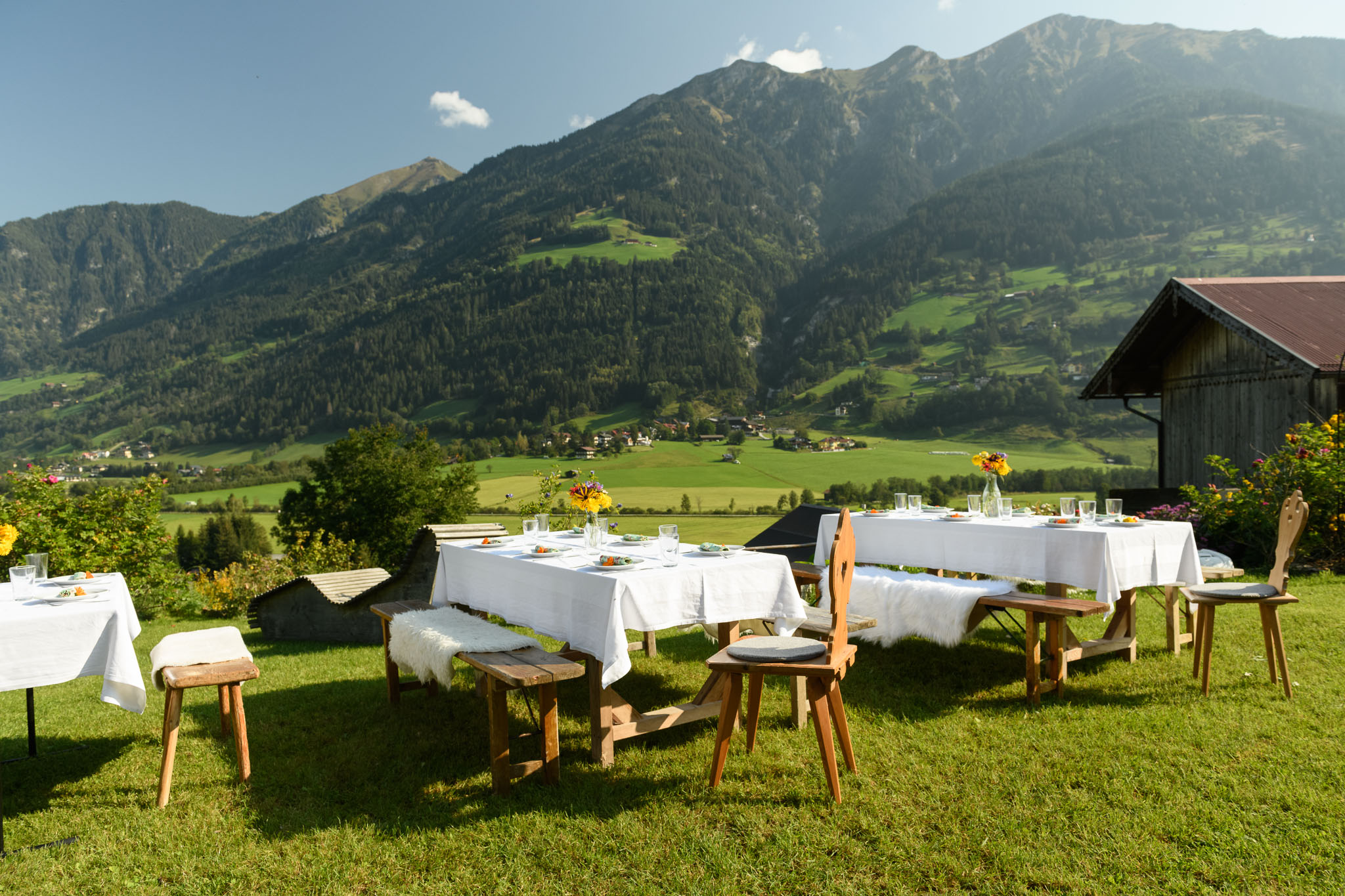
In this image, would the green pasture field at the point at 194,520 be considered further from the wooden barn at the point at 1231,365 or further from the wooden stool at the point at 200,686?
the wooden stool at the point at 200,686

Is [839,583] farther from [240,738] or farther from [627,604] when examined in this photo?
[240,738]

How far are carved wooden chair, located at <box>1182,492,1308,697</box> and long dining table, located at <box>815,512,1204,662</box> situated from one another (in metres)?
0.37

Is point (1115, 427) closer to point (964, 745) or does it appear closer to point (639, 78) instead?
point (964, 745)

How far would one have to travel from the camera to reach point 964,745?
3750mm

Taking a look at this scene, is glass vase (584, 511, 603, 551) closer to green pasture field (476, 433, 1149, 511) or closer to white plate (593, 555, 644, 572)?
white plate (593, 555, 644, 572)

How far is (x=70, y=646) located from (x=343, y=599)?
15.0 ft

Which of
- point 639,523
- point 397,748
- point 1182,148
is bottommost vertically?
point 639,523

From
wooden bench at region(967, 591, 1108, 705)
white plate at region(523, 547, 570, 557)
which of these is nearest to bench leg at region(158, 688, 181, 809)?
white plate at region(523, 547, 570, 557)

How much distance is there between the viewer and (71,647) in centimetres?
315

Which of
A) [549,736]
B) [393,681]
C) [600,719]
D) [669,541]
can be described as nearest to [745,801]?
[600,719]

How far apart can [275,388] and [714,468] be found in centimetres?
8130

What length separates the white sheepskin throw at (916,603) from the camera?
15.5ft

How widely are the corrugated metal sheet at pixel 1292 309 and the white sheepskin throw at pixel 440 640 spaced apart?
36.3 ft

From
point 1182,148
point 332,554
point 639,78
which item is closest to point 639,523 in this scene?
point 332,554
